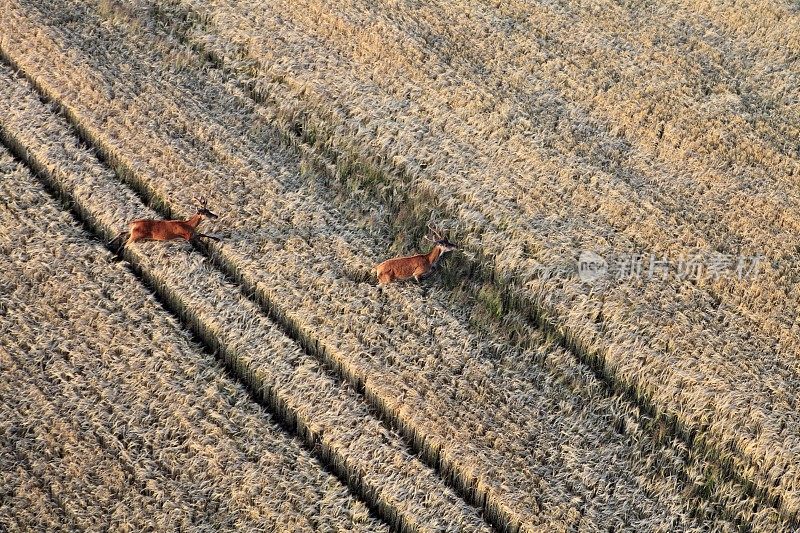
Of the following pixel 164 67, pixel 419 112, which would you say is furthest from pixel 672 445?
pixel 164 67

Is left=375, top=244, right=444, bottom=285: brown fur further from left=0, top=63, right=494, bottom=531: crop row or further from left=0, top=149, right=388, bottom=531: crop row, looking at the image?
left=0, top=149, right=388, bottom=531: crop row

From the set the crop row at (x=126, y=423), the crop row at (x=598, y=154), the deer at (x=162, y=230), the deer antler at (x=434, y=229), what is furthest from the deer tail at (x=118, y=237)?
the deer antler at (x=434, y=229)

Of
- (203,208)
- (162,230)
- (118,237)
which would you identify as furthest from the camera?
(203,208)

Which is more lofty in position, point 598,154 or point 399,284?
point 598,154

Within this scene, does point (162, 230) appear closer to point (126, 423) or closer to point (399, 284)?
point (126, 423)

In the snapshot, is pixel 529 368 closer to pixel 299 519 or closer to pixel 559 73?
pixel 299 519

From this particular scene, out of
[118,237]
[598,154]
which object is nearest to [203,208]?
[118,237]

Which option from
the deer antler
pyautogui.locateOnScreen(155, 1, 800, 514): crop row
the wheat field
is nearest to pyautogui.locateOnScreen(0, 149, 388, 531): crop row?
the wheat field

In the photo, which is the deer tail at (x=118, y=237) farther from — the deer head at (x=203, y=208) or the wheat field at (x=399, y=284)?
the deer head at (x=203, y=208)
